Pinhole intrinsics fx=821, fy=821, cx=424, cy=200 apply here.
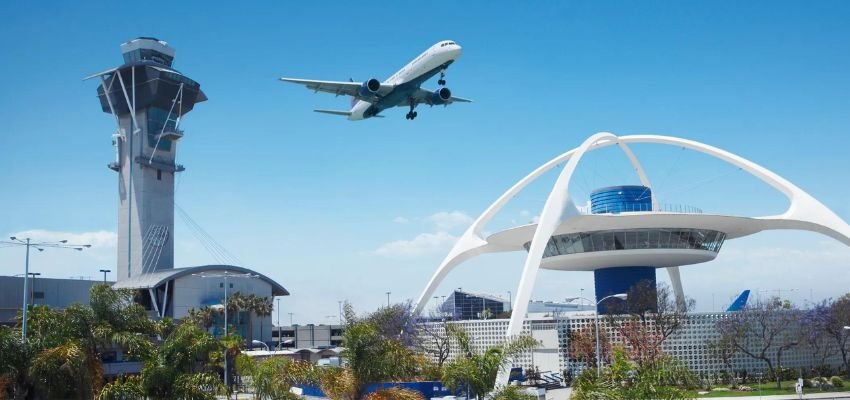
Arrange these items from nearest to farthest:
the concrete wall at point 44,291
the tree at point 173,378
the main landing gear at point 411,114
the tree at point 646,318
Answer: the tree at point 173,378 → the main landing gear at point 411,114 → the tree at point 646,318 → the concrete wall at point 44,291

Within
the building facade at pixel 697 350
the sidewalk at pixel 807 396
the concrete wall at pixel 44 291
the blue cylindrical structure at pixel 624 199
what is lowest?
the sidewalk at pixel 807 396

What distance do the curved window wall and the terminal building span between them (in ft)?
0.28

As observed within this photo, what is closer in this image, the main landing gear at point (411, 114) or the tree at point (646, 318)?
the main landing gear at point (411, 114)

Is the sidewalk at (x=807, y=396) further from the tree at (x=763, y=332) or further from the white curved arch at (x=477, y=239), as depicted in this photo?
the white curved arch at (x=477, y=239)

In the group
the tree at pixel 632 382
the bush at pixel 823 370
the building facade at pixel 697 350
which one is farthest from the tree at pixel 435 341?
the tree at pixel 632 382

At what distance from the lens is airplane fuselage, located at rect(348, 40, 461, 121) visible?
50.2m

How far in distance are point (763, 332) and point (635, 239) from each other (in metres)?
14.1

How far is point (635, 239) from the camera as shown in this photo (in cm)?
7081

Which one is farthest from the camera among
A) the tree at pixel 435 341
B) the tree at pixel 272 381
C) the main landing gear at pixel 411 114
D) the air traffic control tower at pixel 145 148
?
the air traffic control tower at pixel 145 148

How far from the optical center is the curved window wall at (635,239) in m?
70.8

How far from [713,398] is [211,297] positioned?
243 feet

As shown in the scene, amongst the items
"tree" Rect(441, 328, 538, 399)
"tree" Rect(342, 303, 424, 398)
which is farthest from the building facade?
"tree" Rect(342, 303, 424, 398)

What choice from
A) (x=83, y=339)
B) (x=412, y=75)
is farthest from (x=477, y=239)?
(x=83, y=339)

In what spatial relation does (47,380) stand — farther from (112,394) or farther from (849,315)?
(849,315)
